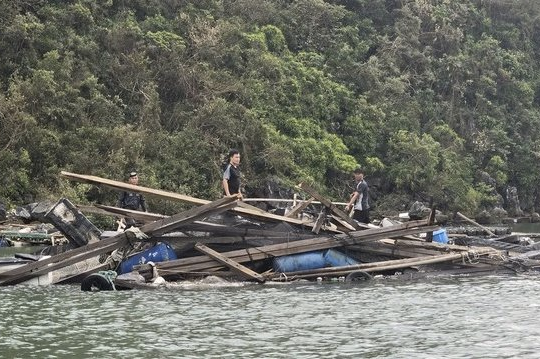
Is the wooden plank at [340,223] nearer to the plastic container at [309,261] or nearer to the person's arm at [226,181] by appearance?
the plastic container at [309,261]

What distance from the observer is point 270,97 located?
46469mm

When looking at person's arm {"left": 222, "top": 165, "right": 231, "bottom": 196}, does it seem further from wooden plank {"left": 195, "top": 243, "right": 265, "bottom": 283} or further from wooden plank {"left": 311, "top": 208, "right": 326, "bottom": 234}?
→ wooden plank {"left": 311, "top": 208, "right": 326, "bottom": 234}

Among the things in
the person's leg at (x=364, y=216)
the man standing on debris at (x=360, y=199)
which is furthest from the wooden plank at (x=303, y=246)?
the person's leg at (x=364, y=216)

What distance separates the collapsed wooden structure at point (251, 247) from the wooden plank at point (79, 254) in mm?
19

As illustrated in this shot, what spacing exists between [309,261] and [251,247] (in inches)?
49.7

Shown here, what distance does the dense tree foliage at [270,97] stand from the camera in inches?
1492

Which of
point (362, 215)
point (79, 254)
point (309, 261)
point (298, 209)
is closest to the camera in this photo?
point (79, 254)

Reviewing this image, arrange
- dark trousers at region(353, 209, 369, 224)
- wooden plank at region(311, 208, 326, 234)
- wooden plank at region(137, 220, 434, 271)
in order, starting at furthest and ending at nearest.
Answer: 1. dark trousers at region(353, 209, 369, 224)
2. wooden plank at region(311, 208, 326, 234)
3. wooden plank at region(137, 220, 434, 271)

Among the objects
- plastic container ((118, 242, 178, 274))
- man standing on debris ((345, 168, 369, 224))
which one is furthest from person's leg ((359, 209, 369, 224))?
plastic container ((118, 242, 178, 274))

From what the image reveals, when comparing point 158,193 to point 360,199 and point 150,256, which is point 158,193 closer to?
point 150,256

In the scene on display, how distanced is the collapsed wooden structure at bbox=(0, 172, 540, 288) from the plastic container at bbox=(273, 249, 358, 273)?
0.07 metres

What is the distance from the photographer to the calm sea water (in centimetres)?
940

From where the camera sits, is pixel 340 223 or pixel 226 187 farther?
pixel 340 223

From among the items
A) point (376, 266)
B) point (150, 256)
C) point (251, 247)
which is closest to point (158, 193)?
point (150, 256)
